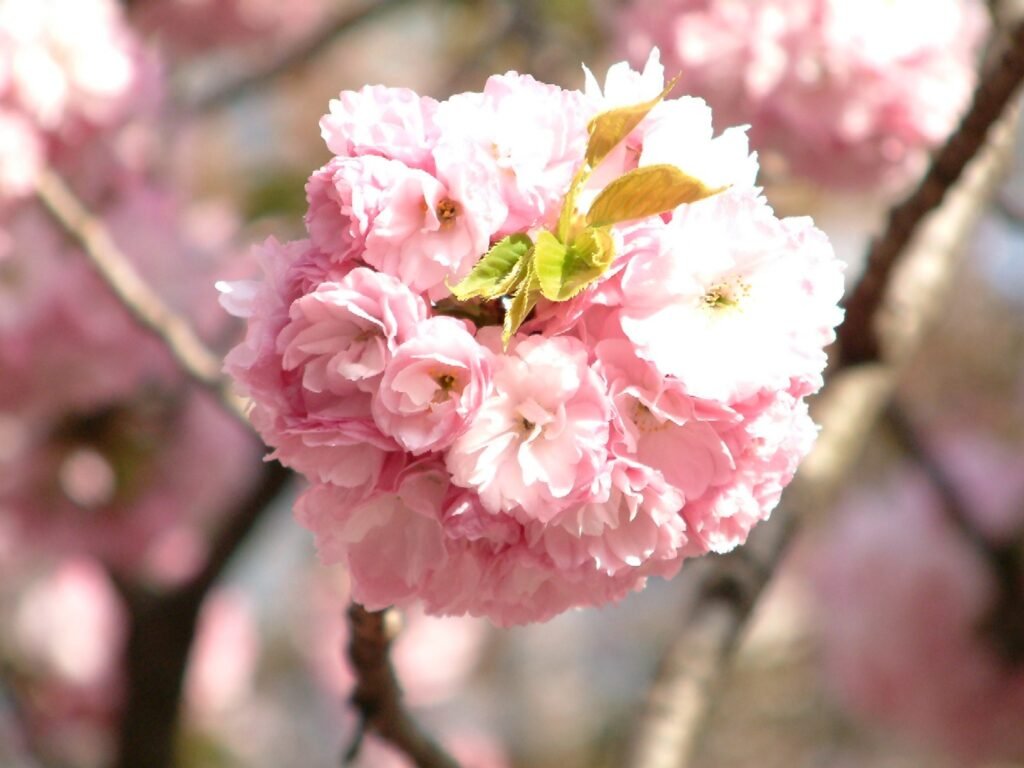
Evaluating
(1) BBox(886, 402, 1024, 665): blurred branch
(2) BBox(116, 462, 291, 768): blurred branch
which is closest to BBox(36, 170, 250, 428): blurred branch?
(2) BBox(116, 462, 291, 768): blurred branch

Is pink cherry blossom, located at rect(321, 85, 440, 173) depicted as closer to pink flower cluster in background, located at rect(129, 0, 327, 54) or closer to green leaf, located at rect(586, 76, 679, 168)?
green leaf, located at rect(586, 76, 679, 168)

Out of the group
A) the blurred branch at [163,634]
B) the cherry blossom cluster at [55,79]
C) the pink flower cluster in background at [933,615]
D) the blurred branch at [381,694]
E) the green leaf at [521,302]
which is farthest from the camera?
the pink flower cluster in background at [933,615]

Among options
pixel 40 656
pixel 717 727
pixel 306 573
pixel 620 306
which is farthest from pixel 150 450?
pixel 717 727

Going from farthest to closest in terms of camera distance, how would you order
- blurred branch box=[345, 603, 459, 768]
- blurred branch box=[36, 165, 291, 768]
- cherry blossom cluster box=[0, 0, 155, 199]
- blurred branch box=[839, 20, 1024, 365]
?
blurred branch box=[36, 165, 291, 768]
cherry blossom cluster box=[0, 0, 155, 199]
blurred branch box=[839, 20, 1024, 365]
blurred branch box=[345, 603, 459, 768]

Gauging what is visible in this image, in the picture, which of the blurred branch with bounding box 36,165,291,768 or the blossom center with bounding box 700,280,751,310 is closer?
the blossom center with bounding box 700,280,751,310

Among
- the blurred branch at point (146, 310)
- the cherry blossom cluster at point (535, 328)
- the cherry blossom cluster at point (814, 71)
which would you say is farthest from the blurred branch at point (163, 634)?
the cherry blossom cluster at point (535, 328)

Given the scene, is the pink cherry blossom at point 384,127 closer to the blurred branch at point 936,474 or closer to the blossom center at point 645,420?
the blossom center at point 645,420
